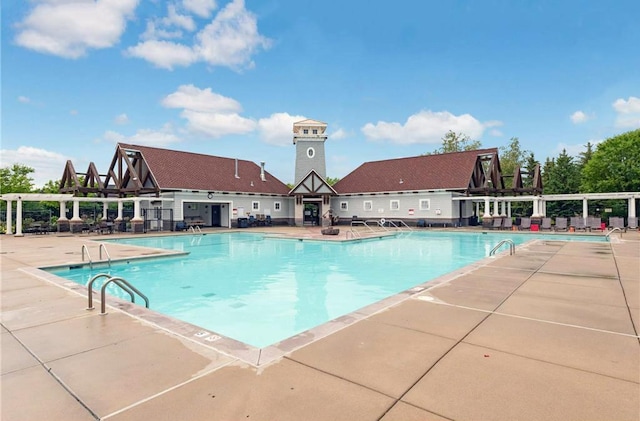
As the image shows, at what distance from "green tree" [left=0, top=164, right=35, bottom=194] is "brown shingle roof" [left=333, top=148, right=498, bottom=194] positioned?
37.2m

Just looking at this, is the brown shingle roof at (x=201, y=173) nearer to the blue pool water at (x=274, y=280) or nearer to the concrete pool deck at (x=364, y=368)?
→ the blue pool water at (x=274, y=280)

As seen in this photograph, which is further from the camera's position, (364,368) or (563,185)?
(563,185)

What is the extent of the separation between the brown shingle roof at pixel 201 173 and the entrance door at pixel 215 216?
126 inches

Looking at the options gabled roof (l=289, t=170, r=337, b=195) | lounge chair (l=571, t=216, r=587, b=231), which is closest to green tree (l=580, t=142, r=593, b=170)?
lounge chair (l=571, t=216, r=587, b=231)

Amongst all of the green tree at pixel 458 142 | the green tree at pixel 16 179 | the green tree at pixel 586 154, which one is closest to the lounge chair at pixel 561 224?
the green tree at pixel 458 142

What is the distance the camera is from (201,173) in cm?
3094

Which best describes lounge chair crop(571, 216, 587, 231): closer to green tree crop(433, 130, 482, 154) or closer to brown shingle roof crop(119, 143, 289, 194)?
brown shingle roof crop(119, 143, 289, 194)

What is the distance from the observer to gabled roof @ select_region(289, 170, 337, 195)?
3362cm

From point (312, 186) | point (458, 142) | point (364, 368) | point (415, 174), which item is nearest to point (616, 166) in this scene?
point (415, 174)

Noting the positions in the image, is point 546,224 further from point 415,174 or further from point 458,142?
point 458,142

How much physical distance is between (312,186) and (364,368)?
3063 cm

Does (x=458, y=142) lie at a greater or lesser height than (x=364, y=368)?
greater

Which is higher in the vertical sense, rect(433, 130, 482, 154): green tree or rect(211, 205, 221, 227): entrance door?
rect(433, 130, 482, 154): green tree

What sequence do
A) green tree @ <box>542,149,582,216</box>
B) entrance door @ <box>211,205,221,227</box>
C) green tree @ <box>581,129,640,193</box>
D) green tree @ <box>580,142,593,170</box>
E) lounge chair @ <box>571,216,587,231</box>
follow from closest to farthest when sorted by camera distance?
lounge chair @ <box>571,216,587,231</box> → entrance door @ <box>211,205,221,227</box> → green tree @ <box>581,129,640,193</box> → green tree @ <box>542,149,582,216</box> → green tree @ <box>580,142,593,170</box>
